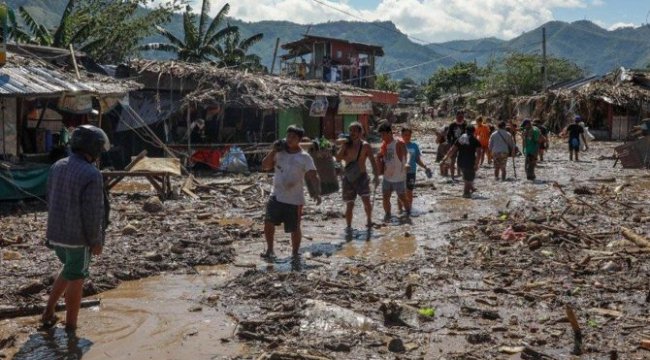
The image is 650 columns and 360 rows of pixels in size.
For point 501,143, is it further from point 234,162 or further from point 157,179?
point 157,179

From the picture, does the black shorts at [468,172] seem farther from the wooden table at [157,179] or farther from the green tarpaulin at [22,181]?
the green tarpaulin at [22,181]

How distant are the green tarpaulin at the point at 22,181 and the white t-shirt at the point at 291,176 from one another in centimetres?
641

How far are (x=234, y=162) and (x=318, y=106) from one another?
583 centimetres

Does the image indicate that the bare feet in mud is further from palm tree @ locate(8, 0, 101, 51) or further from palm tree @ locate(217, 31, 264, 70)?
palm tree @ locate(217, 31, 264, 70)

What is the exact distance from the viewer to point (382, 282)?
7113 millimetres

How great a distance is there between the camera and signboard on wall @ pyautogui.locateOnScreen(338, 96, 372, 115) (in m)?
27.2

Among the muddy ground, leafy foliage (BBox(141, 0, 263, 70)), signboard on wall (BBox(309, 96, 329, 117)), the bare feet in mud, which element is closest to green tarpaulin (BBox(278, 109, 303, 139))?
signboard on wall (BBox(309, 96, 329, 117))

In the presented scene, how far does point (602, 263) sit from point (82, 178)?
214 inches

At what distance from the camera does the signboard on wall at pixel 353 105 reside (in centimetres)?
2719

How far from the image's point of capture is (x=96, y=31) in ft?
102

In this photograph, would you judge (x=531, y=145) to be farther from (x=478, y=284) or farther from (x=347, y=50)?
(x=347, y=50)

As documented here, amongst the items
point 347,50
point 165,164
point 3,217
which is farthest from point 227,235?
point 347,50

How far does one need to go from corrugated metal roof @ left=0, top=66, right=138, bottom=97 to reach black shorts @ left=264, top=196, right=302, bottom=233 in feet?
23.0

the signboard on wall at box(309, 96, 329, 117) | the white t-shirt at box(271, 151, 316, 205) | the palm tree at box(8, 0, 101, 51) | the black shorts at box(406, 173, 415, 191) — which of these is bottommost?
the black shorts at box(406, 173, 415, 191)
